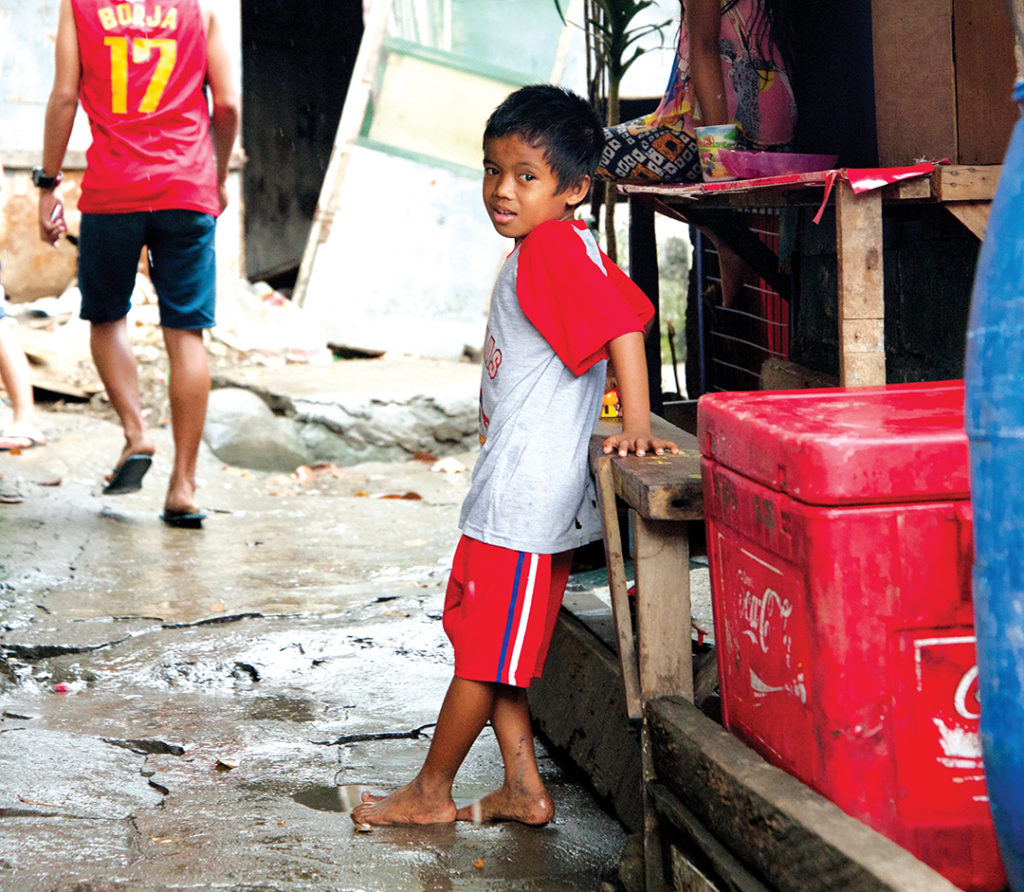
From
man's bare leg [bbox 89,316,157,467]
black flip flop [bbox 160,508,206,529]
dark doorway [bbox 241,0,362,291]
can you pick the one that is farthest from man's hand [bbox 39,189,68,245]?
dark doorway [bbox 241,0,362,291]

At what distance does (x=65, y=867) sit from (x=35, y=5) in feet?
20.4

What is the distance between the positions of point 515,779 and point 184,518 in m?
2.62

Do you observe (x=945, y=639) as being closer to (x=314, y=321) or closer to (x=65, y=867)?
(x=65, y=867)

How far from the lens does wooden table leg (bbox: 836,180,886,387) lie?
2.20 meters

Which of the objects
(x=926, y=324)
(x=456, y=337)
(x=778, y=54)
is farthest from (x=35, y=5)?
(x=926, y=324)

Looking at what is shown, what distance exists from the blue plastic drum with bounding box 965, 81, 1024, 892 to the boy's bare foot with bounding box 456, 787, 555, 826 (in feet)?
3.78

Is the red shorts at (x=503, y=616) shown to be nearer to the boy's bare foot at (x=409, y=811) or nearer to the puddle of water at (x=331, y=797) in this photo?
the boy's bare foot at (x=409, y=811)

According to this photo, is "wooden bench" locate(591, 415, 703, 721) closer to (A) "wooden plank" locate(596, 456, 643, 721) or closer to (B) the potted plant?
(A) "wooden plank" locate(596, 456, 643, 721)

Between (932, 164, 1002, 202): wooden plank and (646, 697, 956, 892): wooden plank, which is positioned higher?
(932, 164, 1002, 202): wooden plank

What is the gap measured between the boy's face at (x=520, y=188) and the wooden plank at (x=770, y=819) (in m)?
0.94

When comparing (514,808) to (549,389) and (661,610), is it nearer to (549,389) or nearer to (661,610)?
(661,610)

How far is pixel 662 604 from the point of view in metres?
1.98

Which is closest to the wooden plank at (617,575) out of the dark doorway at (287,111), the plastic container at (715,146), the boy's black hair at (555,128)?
the boy's black hair at (555,128)

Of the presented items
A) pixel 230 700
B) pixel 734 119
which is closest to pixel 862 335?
pixel 734 119
